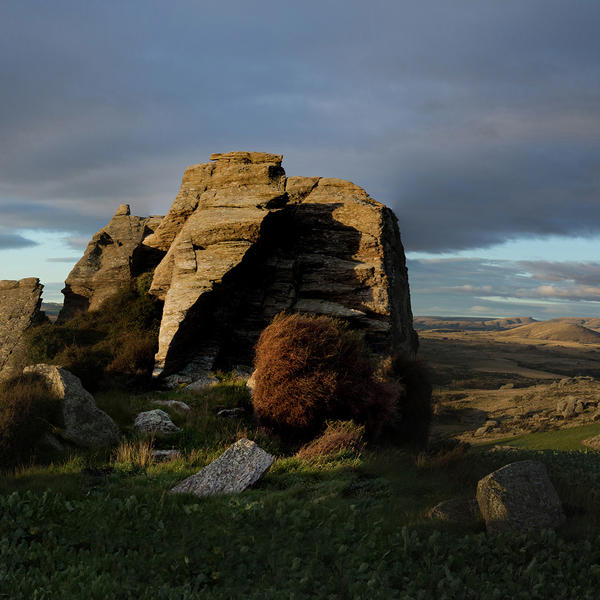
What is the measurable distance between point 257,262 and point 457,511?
23063 mm

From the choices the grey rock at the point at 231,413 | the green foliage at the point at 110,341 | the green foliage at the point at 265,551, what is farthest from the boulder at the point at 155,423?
the green foliage at the point at 110,341

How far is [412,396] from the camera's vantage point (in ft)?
87.2

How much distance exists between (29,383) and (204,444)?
6.00 meters

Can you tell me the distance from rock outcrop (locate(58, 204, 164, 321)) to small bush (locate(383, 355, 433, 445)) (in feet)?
63.0

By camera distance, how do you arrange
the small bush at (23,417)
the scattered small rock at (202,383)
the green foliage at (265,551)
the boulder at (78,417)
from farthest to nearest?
1. the scattered small rock at (202,383)
2. the boulder at (78,417)
3. the small bush at (23,417)
4. the green foliage at (265,551)

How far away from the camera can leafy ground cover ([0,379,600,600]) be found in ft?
23.6

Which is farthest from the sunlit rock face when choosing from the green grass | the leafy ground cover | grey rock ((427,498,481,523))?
the green grass

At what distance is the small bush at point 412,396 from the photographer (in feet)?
84.6

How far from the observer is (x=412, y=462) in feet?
46.7

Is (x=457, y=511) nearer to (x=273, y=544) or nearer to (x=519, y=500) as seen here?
(x=519, y=500)

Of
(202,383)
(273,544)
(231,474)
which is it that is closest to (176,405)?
(202,383)

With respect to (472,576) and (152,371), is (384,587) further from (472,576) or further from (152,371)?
(152,371)

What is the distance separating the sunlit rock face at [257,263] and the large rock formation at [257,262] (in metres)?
0.07

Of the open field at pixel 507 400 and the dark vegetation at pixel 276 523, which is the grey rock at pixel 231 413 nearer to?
the dark vegetation at pixel 276 523
